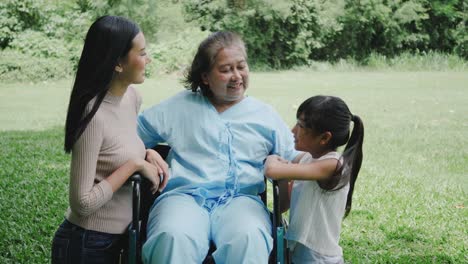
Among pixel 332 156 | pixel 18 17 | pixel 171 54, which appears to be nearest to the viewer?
pixel 332 156

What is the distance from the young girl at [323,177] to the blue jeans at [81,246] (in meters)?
0.71

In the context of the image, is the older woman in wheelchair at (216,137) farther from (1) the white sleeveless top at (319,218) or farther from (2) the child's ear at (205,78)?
(1) the white sleeveless top at (319,218)

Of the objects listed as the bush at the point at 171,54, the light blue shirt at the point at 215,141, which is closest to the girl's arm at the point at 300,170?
the light blue shirt at the point at 215,141

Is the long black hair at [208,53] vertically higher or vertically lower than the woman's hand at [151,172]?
higher

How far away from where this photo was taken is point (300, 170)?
2.30 metres

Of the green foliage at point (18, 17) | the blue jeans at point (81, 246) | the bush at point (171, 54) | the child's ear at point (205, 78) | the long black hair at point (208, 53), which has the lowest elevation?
the bush at point (171, 54)

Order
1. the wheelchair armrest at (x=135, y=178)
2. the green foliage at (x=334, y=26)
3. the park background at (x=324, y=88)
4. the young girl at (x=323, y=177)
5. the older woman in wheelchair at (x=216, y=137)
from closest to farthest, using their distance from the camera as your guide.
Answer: the wheelchair armrest at (x=135, y=178)
the young girl at (x=323, y=177)
the older woman in wheelchair at (x=216, y=137)
the park background at (x=324, y=88)
the green foliage at (x=334, y=26)

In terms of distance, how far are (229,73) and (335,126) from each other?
565 millimetres

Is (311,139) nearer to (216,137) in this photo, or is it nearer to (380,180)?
(216,137)

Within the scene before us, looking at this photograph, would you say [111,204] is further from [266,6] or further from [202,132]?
[266,6]

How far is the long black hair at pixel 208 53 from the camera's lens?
105 inches

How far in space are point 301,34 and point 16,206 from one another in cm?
2000

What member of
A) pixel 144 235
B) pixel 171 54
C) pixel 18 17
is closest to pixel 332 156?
pixel 144 235

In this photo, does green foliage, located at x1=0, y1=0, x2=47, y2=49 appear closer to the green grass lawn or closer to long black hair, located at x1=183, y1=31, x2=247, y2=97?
the green grass lawn
